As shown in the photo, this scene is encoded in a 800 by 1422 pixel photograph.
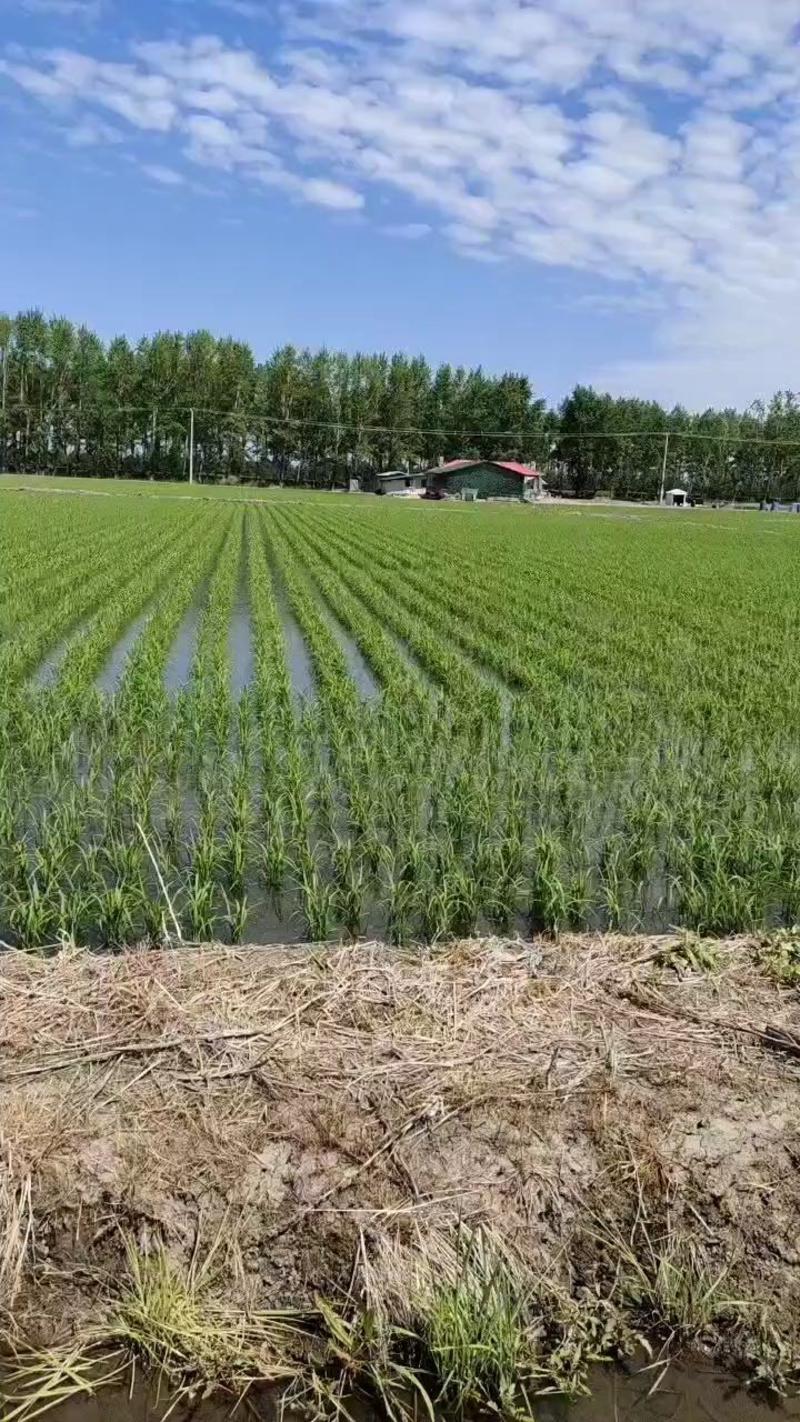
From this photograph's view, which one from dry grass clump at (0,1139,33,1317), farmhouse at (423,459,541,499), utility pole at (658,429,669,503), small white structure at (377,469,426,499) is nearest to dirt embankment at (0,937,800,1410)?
dry grass clump at (0,1139,33,1317)

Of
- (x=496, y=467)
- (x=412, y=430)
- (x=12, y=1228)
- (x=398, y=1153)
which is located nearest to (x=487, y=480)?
(x=496, y=467)

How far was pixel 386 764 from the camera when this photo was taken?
22.9ft

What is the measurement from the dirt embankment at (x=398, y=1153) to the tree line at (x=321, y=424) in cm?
7738

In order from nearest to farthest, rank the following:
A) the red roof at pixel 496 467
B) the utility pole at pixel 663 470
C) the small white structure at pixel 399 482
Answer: the red roof at pixel 496 467 < the small white structure at pixel 399 482 < the utility pole at pixel 663 470

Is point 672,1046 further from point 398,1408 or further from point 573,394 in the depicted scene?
point 573,394

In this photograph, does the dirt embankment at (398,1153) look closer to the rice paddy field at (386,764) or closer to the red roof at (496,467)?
the rice paddy field at (386,764)

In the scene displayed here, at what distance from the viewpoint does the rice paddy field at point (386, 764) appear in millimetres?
4988

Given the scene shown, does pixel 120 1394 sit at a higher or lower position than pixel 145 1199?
lower

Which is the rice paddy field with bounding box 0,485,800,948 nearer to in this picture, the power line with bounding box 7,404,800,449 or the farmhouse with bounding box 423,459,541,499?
the farmhouse with bounding box 423,459,541,499

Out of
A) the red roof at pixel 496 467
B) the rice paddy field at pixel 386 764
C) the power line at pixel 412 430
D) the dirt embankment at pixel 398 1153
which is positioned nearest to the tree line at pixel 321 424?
the power line at pixel 412 430

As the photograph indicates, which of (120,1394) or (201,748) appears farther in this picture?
(201,748)

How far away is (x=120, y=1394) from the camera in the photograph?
259cm

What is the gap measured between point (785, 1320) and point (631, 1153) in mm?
566

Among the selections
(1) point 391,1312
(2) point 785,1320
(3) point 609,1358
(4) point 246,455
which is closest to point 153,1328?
(1) point 391,1312
